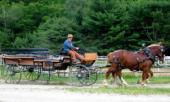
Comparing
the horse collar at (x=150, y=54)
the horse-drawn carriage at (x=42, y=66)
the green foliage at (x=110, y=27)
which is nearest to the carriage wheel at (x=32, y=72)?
the horse-drawn carriage at (x=42, y=66)

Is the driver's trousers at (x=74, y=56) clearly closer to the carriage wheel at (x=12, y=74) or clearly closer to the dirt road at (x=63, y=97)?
the carriage wheel at (x=12, y=74)

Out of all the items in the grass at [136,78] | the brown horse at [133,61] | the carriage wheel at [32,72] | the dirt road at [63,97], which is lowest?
the grass at [136,78]

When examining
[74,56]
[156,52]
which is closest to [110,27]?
[156,52]

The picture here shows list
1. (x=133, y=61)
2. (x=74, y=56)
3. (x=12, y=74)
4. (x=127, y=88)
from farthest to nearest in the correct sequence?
(x=12, y=74), (x=74, y=56), (x=133, y=61), (x=127, y=88)

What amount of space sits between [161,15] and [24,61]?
113ft

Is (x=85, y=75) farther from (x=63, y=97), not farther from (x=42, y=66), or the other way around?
(x=63, y=97)

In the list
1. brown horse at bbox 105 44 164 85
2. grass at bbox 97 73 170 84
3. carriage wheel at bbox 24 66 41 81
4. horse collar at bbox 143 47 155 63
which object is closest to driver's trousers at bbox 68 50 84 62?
brown horse at bbox 105 44 164 85

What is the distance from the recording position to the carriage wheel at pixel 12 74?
914 inches

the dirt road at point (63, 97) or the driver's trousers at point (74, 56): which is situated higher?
the driver's trousers at point (74, 56)

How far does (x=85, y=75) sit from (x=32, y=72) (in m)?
3.39

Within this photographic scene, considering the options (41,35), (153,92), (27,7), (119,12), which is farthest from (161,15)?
(153,92)

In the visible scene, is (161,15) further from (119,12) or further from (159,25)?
(119,12)

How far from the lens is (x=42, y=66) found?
22.8 meters

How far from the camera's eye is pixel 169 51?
51750 mm
